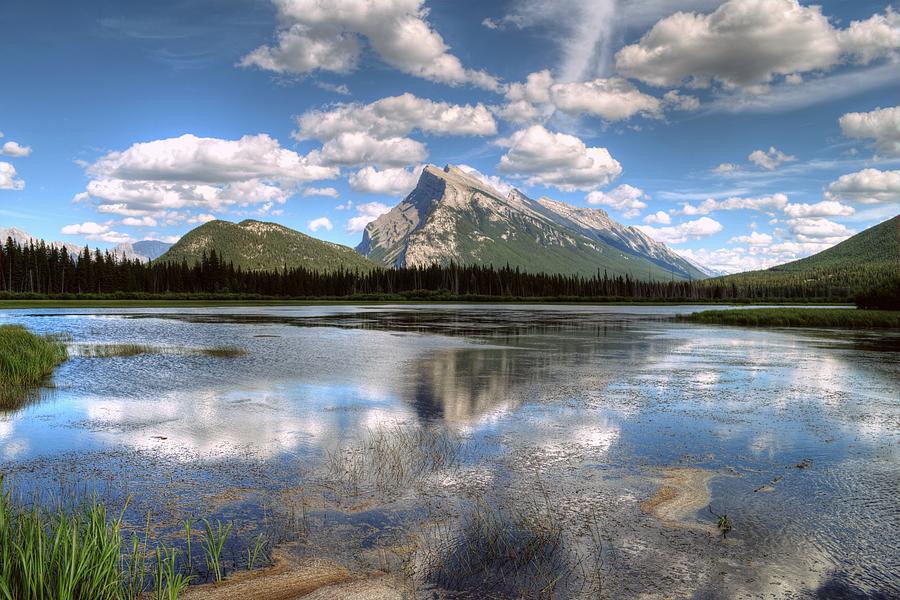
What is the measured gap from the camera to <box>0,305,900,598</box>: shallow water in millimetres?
9602

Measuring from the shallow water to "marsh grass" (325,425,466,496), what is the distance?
5.3 inches

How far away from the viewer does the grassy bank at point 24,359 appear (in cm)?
2734

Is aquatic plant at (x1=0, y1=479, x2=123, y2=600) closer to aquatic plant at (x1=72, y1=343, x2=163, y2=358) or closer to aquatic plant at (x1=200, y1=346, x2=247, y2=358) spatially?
aquatic plant at (x1=200, y1=346, x2=247, y2=358)

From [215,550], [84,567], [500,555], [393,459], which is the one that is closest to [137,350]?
[393,459]

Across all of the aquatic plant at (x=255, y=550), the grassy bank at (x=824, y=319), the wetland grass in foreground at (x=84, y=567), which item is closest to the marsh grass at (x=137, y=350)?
the aquatic plant at (x=255, y=550)

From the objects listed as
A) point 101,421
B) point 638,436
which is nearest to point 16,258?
point 101,421

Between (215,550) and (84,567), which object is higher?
(84,567)

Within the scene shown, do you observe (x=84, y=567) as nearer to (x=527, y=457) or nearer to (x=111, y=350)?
(x=527, y=457)

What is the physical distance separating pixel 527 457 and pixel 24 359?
2765 centimetres

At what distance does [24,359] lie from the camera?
2917cm

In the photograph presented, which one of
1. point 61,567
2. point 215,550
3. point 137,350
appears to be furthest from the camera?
point 137,350

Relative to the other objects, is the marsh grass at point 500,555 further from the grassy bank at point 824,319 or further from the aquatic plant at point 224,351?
the grassy bank at point 824,319

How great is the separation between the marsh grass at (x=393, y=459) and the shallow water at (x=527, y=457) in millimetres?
134

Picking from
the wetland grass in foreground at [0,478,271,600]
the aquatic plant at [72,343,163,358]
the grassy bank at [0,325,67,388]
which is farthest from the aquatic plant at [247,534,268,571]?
the aquatic plant at [72,343,163,358]
